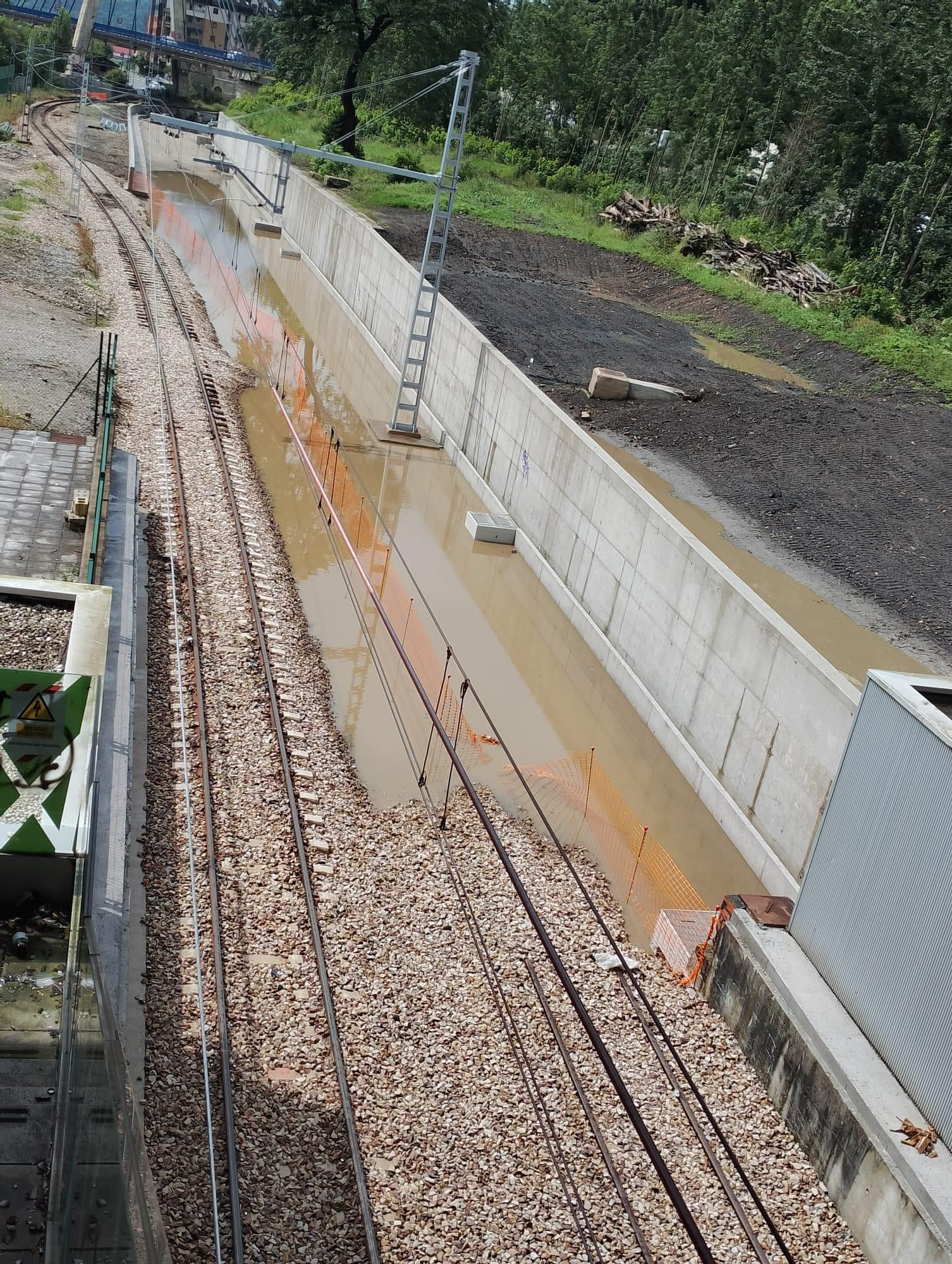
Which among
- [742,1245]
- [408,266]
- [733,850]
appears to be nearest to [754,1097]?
[742,1245]

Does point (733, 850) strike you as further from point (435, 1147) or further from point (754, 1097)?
A: point (435, 1147)

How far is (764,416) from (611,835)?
57.8 feet

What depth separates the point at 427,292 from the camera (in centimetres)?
2841

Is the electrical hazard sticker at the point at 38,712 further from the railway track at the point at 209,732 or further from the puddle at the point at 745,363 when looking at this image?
the puddle at the point at 745,363

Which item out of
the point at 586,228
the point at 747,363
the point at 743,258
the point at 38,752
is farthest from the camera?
the point at 586,228

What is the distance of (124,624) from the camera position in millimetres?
15266

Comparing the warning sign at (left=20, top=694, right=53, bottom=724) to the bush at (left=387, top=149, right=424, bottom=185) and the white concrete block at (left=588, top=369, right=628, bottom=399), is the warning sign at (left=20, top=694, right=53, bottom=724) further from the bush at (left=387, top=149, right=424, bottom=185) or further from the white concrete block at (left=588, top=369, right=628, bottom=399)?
the bush at (left=387, top=149, right=424, bottom=185)

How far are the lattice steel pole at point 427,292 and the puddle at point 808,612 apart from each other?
6.75m

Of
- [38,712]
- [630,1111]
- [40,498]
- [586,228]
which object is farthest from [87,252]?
[630,1111]

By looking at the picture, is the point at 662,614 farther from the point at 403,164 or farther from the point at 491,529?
the point at 403,164

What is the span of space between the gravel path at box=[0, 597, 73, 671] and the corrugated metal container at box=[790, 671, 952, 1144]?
27.9 ft

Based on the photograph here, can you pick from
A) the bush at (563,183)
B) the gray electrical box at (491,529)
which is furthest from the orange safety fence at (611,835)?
the bush at (563,183)

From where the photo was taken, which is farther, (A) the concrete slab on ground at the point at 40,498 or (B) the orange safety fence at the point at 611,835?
(A) the concrete slab on ground at the point at 40,498

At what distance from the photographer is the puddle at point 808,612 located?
18828mm
